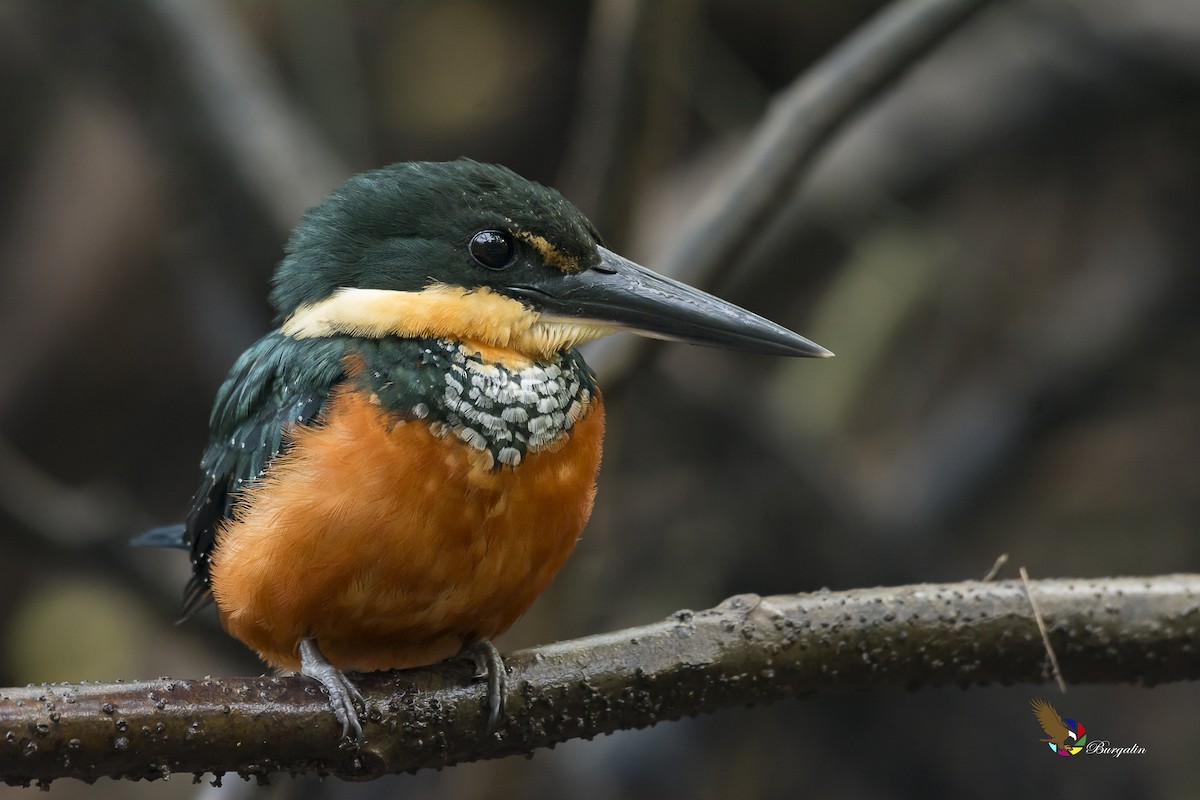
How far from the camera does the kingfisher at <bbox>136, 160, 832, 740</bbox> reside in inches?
83.7

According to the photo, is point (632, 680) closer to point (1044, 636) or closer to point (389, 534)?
point (389, 534)

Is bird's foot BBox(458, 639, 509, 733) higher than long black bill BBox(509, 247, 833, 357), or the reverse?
long black bill BBox(509, 247, 833, 357)

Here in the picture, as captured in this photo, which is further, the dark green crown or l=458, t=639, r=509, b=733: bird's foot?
the dark green crown

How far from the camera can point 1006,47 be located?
5.40 m

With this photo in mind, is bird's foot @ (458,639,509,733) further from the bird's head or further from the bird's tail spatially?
the bird's tail

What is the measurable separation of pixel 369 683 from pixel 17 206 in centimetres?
403

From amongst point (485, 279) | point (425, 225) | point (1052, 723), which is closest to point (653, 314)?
point (485, 279)

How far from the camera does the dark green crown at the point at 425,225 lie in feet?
7.54

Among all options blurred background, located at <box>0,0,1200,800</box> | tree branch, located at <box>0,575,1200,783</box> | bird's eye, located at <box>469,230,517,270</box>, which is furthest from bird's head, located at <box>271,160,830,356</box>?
blurred background, located at <box>0,0,1200,800</box>

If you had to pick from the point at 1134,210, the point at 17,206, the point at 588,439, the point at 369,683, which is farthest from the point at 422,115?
the point at 369,683

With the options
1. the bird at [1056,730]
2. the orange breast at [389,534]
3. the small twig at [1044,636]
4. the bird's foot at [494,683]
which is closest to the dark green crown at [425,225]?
the orange breast at [389,534]

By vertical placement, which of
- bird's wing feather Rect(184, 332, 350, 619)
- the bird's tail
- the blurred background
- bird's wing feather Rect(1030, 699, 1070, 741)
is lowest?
the bird's tail

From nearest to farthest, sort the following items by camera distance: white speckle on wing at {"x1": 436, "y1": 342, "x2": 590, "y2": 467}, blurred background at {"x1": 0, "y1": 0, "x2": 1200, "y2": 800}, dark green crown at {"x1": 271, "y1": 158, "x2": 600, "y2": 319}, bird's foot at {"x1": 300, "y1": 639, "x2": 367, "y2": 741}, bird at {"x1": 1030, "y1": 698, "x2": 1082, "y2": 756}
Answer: bird's foot at {"x1": 300, "y1": 639, "x2": 367, "y2": 741} → white speckle on wing at {"x1": 436, "y1": 342, "x2": 590, "y2": 467} → dark green crown at {"x1": 271, "y1": 158, "x2": 600, "y2": 319} → bird at {"x1": 1030, "y1": 698, "x2": 1082, "y2": 756} → blurred background at {"x1": 0, "y1": 0, "x2": 1200, "y2": 800}

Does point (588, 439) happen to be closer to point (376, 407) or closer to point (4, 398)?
point (376, 407)
